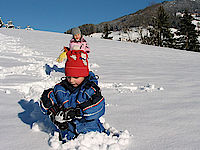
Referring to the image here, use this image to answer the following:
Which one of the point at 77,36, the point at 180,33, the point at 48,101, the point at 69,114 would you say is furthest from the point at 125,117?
the point at 180,33

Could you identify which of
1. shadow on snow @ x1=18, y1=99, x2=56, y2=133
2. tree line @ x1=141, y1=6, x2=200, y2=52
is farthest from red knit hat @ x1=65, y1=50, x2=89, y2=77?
tree line @ x1=141, y1=6, x2=200, y2=52

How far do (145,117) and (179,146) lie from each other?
742 mm

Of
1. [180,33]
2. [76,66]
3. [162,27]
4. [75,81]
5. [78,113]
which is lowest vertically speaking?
[78,113]

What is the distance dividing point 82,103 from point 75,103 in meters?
0.15

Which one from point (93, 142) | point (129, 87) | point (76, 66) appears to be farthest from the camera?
point (129, 87)

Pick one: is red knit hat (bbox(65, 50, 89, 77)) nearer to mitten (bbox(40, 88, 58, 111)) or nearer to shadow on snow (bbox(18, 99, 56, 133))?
mitten (bbox(40, 88, 58, 111))

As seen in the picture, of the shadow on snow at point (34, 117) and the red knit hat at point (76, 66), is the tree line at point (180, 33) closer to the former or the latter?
the shadow on snow at point (34, 117)

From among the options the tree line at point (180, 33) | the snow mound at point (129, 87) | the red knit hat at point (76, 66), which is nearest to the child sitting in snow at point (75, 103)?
the red knit hat at point (76, 66)

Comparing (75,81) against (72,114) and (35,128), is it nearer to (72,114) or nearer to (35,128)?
(72,114)

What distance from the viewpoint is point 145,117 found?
97.2 inches

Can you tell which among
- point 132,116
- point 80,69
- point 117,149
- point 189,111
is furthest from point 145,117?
point 80,69

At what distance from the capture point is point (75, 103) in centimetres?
200

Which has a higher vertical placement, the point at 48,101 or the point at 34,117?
the point at 48,101

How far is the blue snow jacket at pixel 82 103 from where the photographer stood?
1.86m
